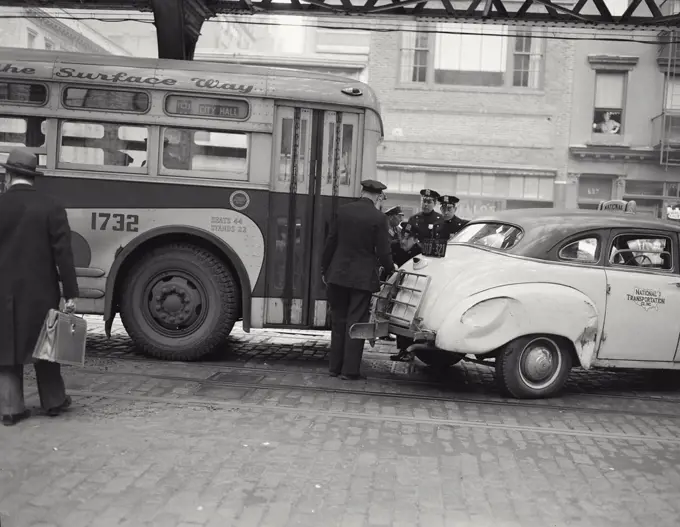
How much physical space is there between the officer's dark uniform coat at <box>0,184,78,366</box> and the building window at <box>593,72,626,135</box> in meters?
21.5

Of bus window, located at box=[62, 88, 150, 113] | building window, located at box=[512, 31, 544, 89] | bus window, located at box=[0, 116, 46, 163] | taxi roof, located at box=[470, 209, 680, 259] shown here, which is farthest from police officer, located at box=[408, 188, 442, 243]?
building window, located at box=[512, 31, 544, 89]

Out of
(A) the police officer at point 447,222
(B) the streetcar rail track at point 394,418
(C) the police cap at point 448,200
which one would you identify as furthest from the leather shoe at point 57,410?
(C) the police cap at point 448,200

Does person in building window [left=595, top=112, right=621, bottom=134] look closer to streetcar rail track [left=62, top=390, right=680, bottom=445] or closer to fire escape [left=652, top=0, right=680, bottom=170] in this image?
fire escape [left=652, top=0, right=680, bottom=170]

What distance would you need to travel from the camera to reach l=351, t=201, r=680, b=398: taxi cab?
7125 millimetres

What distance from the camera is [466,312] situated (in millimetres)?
7062

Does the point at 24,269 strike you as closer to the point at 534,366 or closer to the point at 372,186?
the point at 372,186

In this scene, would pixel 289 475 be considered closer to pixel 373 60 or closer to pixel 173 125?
pixel 173 125

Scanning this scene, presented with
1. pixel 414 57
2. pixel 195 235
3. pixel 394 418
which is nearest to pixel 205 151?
pixel 195 235

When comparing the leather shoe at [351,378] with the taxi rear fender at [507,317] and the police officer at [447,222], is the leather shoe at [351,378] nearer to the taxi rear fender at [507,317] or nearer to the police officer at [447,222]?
the taxi rear fender at [507,317]

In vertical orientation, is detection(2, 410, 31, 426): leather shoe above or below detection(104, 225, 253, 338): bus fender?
below

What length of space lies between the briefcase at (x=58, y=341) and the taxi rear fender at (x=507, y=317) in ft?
10.1

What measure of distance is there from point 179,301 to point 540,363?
12.1ft

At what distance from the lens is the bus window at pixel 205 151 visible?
28.0 feet

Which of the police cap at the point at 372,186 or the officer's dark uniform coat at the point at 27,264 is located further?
the police cap at the point at 372,186
